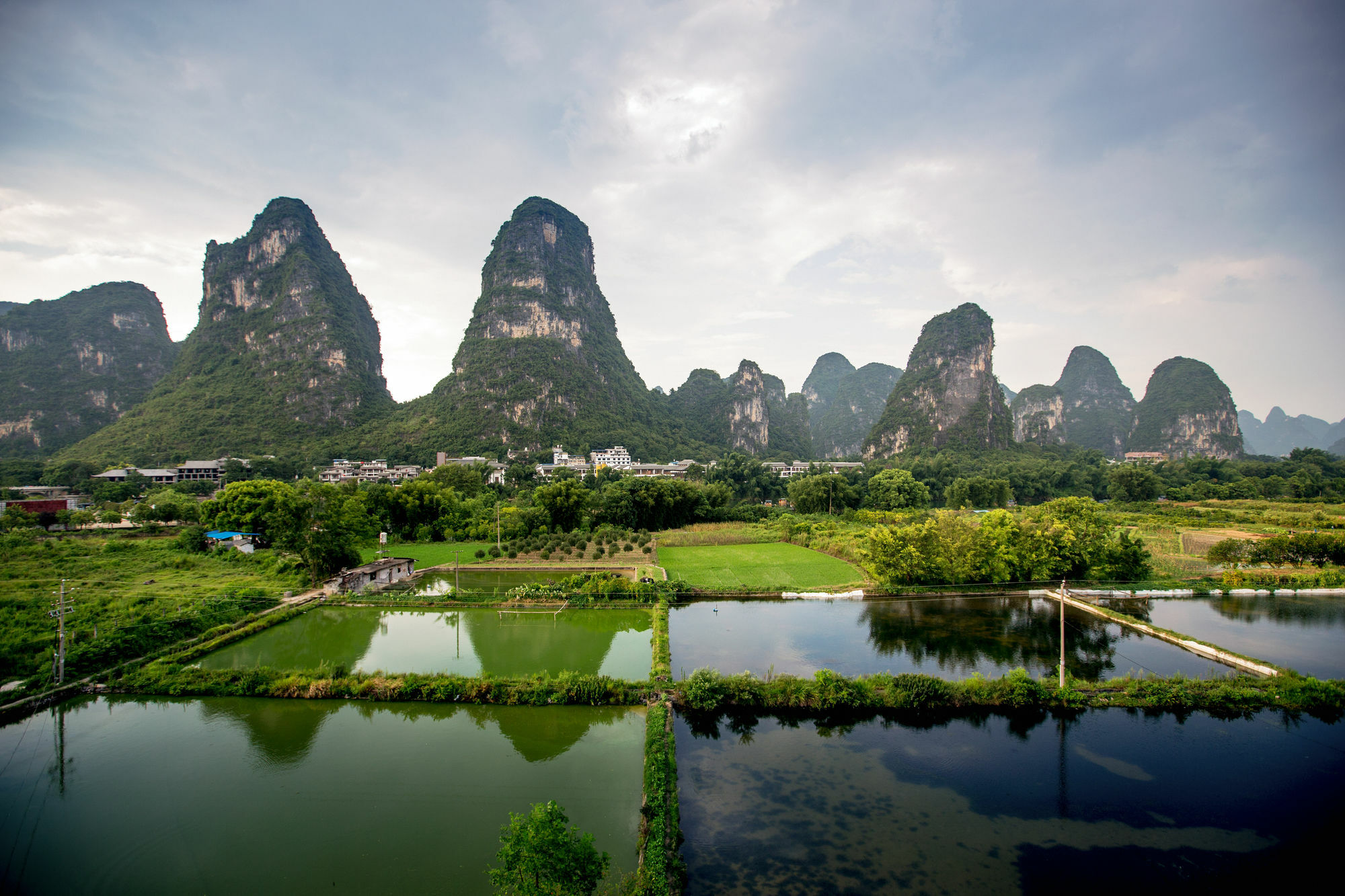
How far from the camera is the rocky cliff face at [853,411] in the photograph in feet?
380

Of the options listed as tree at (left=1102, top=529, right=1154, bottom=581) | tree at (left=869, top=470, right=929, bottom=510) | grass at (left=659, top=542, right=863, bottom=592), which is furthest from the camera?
tree at (left=869, top=470, right=929, bottom=510)

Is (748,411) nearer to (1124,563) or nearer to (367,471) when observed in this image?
(367,471)

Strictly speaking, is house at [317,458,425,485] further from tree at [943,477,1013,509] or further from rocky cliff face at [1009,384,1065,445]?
rocky cliff face at [1009,384,1065,445]

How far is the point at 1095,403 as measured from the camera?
10869 centimetres

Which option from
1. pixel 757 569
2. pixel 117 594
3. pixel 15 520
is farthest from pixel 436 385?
pixel 757 569

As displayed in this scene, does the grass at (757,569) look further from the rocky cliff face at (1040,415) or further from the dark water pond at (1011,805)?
the rocky cliff face at (1040,415)

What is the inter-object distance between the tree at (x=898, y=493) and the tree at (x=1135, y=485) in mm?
17815

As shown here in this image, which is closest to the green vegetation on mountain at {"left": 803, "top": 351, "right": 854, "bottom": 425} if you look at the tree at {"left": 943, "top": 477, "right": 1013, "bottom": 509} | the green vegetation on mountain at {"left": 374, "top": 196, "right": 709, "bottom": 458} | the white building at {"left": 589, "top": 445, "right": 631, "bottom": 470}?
the green vegetation on mountain at {"left": 374, "top": 196, "right": 709, "bottom": 458}

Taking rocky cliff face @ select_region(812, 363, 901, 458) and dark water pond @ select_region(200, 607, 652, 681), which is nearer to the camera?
dark water pond @ select_region(200, 607, 652, 681)

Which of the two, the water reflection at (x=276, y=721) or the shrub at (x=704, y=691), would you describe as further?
the shrub at (x=704, y=691)

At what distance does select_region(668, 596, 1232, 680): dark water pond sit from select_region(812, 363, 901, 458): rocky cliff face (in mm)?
96424

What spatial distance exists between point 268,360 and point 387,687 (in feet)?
248

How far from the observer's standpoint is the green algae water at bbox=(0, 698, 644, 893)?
7.27m

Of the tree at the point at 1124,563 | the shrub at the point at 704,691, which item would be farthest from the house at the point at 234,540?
the tree at the point at 1124,563
